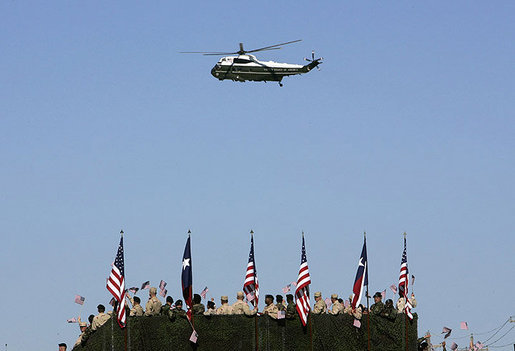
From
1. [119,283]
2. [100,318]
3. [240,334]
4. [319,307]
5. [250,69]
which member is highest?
[250,69]

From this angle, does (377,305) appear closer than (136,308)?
No

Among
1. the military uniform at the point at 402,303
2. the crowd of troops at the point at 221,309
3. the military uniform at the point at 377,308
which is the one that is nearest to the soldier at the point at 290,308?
the crowd of troops at the point at 221,309

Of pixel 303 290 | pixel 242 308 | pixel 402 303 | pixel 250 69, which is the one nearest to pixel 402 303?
pixel 402 303

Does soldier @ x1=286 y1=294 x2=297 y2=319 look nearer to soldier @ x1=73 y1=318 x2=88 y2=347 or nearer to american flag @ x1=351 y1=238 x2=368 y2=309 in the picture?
american flag @ x1=351 y1=238 x2=368 y2=309

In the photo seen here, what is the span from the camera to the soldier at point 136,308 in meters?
29.8

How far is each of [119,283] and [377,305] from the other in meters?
8.49

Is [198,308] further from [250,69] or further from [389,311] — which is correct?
[250,69]

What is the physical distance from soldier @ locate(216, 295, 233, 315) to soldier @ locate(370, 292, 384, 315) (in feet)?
16.0

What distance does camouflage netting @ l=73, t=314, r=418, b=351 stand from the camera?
2944cm

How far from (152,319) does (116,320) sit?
1065mm

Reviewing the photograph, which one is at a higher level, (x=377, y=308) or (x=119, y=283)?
(x=119, y=283)

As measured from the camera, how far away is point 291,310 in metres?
31.0

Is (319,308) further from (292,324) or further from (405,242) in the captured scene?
(405,242)

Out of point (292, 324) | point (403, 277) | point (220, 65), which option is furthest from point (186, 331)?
point (220, 65)
